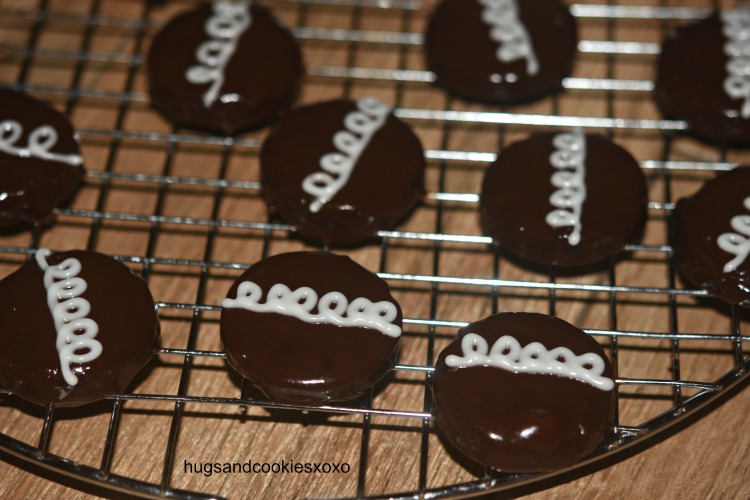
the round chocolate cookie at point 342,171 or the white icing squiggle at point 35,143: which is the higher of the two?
the round chocolate cookie at point 342,171

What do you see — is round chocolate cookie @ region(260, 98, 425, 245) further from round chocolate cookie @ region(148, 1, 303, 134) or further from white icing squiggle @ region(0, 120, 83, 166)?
white icing squiggle @ region(0, 120, 83, 166)

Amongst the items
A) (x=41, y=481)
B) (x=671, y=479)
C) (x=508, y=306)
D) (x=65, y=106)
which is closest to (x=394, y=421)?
(x=508, y=306)

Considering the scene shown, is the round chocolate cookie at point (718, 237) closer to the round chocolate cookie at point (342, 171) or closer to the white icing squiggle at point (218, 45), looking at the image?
the round chocolate cookie at point (342, 171)

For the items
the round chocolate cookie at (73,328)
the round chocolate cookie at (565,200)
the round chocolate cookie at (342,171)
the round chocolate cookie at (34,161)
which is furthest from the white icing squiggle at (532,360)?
the round chocolate cookie at (34,161)

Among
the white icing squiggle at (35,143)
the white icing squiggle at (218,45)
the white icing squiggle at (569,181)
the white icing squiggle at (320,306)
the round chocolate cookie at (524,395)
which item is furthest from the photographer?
the white icing squiggle at (218,45)

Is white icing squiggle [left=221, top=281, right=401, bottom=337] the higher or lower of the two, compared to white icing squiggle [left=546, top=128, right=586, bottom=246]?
lower

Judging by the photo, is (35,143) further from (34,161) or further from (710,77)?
(710,77)

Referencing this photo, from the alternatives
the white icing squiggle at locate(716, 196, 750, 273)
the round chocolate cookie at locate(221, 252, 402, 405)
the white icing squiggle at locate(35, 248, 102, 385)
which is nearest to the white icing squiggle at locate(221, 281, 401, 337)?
the round chocolate cookie at locate(221, 252, 402, 405)

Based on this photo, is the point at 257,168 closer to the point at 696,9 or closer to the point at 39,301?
the point at 39,301
